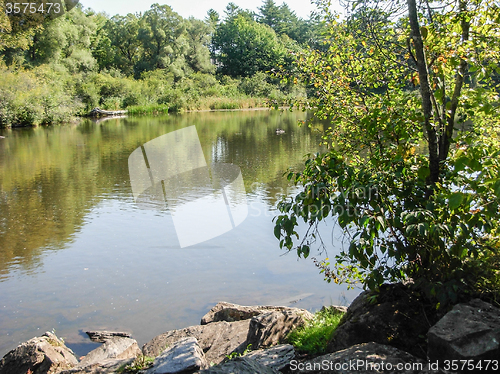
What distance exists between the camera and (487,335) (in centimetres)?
231

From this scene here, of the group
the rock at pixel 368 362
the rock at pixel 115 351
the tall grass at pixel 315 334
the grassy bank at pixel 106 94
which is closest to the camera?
the rock at pixel 368 362

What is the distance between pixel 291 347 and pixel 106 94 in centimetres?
4809

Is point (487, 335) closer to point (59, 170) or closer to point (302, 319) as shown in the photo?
point (302, 319)

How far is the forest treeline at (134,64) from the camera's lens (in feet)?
104

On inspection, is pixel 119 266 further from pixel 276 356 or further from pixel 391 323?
pixel 391 323

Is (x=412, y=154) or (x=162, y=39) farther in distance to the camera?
(x=162, y=39)

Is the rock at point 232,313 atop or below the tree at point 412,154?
below

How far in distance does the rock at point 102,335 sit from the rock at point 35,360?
669mm

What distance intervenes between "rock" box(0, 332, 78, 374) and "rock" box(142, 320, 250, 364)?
2.62ft

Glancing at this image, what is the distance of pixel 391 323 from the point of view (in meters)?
3.01

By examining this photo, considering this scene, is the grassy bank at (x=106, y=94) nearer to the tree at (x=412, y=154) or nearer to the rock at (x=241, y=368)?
the tree at (x=412, y=154)

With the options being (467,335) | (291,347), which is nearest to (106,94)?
(291,347)

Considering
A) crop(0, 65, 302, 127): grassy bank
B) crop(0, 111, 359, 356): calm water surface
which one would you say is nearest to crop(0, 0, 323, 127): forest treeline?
crop(0, 65, 302, 127): grassy bank

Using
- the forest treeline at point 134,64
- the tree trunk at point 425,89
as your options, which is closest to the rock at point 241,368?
the tree trunk at point 425,89
